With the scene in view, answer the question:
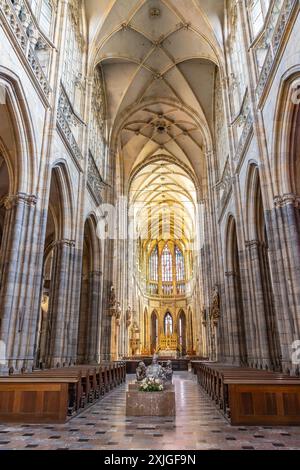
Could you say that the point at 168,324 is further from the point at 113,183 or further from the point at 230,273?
the point at 230,273

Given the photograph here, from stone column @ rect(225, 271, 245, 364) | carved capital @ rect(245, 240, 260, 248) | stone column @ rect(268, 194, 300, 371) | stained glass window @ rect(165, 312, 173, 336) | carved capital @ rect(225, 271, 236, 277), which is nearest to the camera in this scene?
stone column @ rect(268, 194, 300, 371)

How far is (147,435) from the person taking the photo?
5.43 meters

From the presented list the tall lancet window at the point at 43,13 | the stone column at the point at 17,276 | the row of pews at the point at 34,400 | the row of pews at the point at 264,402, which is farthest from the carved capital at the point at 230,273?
the tall lancet window at the point at 43,13

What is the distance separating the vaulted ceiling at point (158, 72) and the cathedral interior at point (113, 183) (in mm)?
89

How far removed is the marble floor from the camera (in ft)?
15.9

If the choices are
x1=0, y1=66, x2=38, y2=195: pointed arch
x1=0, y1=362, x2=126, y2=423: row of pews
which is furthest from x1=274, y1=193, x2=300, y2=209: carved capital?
x1=0, y1=362, x2=126, y2=423: row of pews

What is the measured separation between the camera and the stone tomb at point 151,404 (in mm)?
7082

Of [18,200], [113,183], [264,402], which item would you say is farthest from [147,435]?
[113,183]

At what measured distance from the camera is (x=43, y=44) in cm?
1209

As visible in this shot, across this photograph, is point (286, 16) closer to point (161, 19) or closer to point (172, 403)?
point (172, 403)

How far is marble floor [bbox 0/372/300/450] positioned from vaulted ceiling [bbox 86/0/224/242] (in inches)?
680

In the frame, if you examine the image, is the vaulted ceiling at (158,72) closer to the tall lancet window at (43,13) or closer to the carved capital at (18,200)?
the tall lancet window at (43,13)

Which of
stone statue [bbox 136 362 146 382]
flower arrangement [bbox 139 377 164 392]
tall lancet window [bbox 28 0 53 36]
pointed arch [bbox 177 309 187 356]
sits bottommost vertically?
flower arrangement [bbox 139 377 164 392]

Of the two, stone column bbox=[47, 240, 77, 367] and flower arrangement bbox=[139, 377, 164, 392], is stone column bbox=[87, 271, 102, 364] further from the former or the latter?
flower arrangement bbox=[139, 377, 164, 392]
